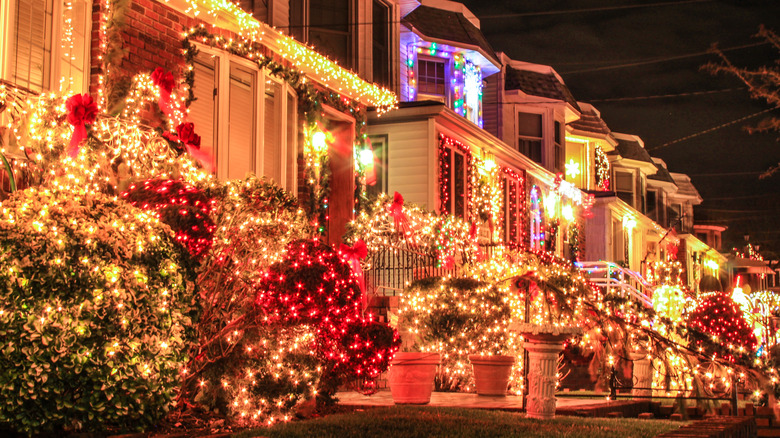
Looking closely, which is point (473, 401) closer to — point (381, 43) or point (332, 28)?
point (332, 28)

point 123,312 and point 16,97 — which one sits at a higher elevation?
point 16,97

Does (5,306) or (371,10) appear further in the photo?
(371,10)

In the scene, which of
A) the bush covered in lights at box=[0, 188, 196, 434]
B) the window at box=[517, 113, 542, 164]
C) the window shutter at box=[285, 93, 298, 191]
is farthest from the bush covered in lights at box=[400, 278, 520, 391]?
the window at box=[517, 113, 542, 164]

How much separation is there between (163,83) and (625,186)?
28.4 meters

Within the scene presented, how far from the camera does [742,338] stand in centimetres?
1602

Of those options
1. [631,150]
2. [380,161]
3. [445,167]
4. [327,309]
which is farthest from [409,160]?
[631,150]

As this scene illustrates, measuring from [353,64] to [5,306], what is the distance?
1179 cm

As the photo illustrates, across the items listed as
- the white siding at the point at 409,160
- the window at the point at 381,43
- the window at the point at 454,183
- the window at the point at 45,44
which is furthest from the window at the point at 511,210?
the window at the point at 45,44

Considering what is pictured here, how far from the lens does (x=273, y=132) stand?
12.9 meters

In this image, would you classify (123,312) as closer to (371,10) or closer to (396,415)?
(396,415)

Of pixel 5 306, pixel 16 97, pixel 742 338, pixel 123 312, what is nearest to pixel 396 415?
pixel 123 312

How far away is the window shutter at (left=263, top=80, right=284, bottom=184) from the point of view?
1276 cm

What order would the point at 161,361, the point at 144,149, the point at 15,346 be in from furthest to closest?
the point at 144,149 < the point at 161,361 < the point at 15,346

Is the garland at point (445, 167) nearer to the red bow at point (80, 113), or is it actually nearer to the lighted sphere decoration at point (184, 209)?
the lighted sphere decoration at point (184, 209)
